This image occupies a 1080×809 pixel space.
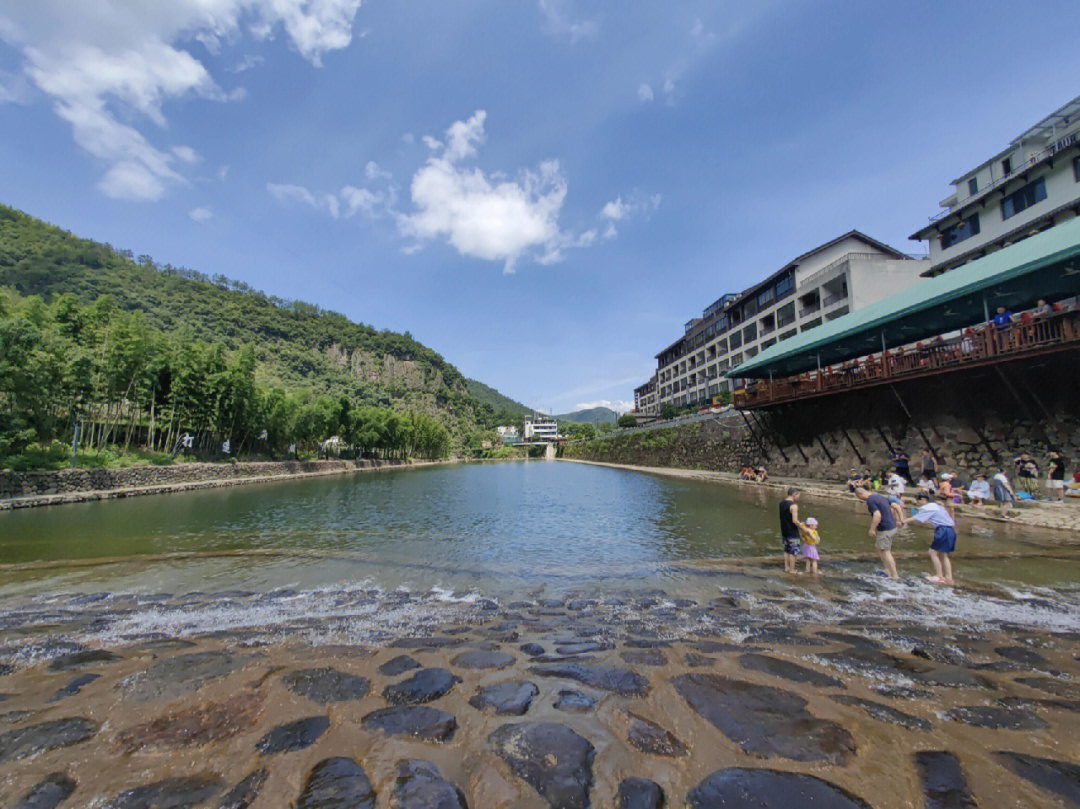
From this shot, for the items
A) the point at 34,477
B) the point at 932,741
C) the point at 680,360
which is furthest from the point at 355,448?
the point at 932,741

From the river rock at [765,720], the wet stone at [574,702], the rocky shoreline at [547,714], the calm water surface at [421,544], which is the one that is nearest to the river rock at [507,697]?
the rocky shoreline at [547,714]

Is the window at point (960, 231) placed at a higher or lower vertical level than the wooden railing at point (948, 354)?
higher

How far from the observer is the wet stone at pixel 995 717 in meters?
3.15

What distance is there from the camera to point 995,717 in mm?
3277

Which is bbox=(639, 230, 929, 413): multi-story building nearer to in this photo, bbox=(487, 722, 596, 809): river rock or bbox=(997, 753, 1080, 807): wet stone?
bbox=(997, 753, 1080, 807): wet stone

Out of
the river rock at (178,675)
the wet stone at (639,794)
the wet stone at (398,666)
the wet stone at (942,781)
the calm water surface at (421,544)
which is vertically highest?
the wet stone at (942,781)

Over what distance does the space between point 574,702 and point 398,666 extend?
1.80 meters

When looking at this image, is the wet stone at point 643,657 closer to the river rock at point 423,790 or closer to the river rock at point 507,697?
the river rock at point 507,697

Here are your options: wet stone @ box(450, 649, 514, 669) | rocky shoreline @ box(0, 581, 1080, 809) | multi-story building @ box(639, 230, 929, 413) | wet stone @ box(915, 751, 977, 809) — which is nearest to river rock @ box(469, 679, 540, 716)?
rocky shoreline @ box(0, 581, 1080, 809)

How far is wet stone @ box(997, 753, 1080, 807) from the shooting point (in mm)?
2418

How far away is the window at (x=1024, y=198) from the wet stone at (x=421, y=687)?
4107cm

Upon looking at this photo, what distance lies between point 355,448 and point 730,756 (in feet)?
234

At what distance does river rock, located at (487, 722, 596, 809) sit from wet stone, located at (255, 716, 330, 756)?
120 centimetres

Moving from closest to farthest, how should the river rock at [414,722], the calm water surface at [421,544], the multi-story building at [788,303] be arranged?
1. the river rock at [414,722]
2. the calm water surface at [421,544]
3. the multi-story building at [788,303]
